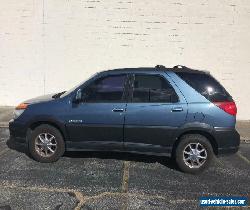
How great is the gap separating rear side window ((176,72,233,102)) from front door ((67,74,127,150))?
1157mm

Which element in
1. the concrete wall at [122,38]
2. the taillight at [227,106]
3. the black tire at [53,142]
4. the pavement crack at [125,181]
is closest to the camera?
the pavement crack at [125,181]

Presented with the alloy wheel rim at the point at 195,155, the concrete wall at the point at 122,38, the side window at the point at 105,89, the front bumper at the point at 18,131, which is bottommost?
the alloy wheel rim at the point at 195,155

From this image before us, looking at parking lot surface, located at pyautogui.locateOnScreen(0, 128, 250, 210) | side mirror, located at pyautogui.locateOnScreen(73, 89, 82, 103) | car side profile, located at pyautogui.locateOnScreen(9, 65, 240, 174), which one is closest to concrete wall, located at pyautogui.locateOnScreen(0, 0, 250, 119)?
parking lot surface, located at pyautogui.locateOnScreen(0, 128, 250, 210)

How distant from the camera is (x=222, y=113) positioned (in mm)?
5973

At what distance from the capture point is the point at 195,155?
6.12 m

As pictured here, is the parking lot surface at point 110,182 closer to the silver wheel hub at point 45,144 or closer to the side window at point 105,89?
the silver wheel hub at point 45,144

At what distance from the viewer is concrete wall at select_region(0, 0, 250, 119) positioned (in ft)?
33.6

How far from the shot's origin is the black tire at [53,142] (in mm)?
6383

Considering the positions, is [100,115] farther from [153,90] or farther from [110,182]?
[110,182]

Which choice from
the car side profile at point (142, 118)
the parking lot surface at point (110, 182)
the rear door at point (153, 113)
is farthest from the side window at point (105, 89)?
the parking lot surface at point (110, 182)

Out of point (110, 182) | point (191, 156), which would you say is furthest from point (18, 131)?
point (191, 156)

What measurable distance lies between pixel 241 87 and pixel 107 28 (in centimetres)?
451

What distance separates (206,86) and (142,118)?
1.27 meters

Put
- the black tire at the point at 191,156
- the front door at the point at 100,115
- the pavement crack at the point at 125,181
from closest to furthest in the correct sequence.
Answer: the pavement crack at the point at 125,181, the black tire at the point at 191,156, the front door at the point at 100,115
